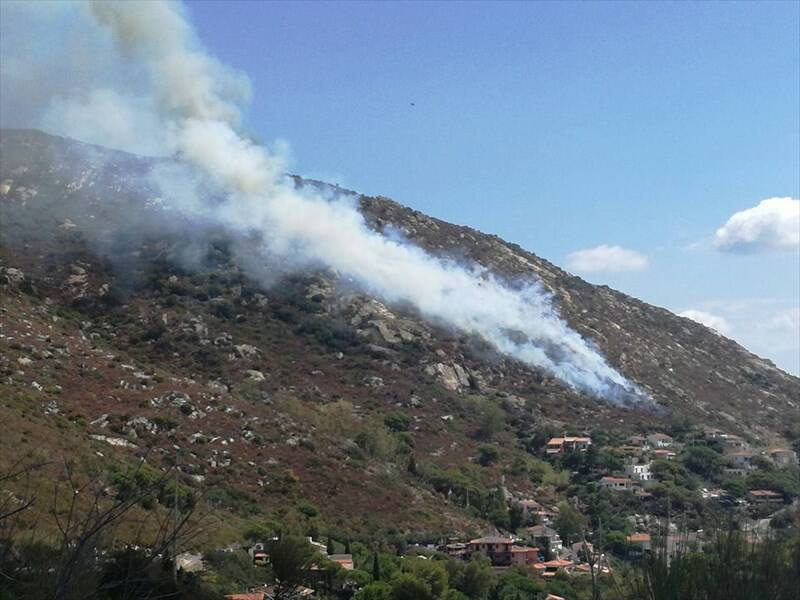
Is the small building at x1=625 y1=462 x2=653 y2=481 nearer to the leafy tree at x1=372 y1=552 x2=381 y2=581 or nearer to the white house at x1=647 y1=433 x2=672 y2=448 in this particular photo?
the white house at x1=647 y1=433 x2=672 y2=448

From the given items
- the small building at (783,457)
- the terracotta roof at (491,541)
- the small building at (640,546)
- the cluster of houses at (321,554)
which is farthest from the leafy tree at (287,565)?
the small building at (783,457)

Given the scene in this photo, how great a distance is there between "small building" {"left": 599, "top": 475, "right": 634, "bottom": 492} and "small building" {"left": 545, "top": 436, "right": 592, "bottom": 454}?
6.63m

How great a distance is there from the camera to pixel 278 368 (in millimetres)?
78750

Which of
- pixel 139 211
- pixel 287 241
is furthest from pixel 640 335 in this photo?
pixel 139 211

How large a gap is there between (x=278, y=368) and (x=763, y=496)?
39323 millimetres

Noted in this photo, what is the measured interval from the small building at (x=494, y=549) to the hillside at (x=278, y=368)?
14.2 feet

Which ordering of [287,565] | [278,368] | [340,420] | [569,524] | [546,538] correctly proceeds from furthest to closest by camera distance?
[278,368], [340,420], [569,524], [546,538], [287,565]

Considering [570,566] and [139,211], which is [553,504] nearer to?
[570,566]

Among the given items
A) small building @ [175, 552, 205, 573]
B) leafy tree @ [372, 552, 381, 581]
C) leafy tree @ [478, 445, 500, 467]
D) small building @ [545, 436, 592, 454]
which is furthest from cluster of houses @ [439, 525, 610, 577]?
small building @ [545, 436, 592, 454]

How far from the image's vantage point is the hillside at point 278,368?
53.1 meters

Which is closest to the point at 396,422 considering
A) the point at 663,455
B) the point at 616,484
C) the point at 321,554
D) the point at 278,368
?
the point at 278,368

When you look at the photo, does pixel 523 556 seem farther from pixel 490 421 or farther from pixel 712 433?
pixel 712 433

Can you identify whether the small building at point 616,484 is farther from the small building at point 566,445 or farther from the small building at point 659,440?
the small building at point 659,440

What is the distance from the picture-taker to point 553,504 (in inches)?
2670
